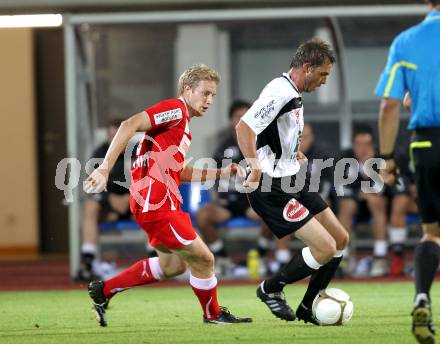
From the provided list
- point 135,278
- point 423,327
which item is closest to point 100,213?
point 135,278

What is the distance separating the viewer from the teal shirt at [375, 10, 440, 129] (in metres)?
5.30

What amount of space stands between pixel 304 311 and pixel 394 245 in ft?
14.9

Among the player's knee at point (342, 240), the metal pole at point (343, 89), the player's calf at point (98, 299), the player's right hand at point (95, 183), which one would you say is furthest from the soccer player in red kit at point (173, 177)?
the metal pole at point (343, 89)

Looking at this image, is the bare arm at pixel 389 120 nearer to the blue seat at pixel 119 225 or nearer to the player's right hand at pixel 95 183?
the player's right hand at pixel 95 183

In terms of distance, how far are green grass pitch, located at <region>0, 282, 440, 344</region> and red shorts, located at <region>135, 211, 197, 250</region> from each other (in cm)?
53

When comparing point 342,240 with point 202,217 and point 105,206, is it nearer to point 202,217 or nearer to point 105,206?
point 202,217

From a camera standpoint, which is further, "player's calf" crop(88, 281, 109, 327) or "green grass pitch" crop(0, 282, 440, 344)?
"player's calf" crop(88, 281, 109, 327)

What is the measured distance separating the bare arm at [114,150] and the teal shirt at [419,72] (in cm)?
145

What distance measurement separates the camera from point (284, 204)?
6516 mm

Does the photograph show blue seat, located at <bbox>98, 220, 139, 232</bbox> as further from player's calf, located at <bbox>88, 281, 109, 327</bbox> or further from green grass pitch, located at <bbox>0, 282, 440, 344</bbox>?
player's calf, located at <bbox>88, 281, 109, 327</bbox>

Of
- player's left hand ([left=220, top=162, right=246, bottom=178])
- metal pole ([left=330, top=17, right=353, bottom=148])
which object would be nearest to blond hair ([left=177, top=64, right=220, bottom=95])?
player's left hand ([left=220, top=162, right=246, bottom=178])

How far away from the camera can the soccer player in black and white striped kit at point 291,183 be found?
21.1ft

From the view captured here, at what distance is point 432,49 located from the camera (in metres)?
5.31

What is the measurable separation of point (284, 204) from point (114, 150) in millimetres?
1225
